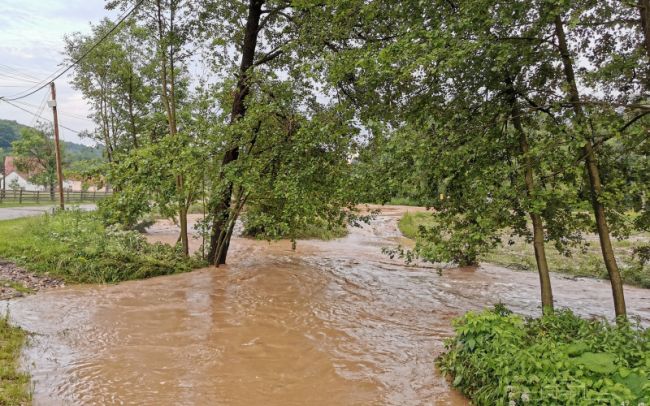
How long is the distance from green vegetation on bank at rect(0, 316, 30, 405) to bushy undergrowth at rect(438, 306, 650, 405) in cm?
419

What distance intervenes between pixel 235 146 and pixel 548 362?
7301mm

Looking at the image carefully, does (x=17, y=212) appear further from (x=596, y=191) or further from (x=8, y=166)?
(x=8, y=166)

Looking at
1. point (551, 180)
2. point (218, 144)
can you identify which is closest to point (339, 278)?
point (218, 144)

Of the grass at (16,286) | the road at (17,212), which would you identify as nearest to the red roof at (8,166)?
the road at (17,212)

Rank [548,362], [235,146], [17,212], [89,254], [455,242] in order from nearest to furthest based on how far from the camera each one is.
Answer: [548,362]
[455,242]
[235,146]
[89,254]
[17,212]

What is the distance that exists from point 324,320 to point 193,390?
10.2 feet

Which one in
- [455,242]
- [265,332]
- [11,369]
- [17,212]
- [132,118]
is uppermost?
[132,118]

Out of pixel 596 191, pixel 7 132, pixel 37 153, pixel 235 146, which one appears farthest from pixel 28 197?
pixel 7 132

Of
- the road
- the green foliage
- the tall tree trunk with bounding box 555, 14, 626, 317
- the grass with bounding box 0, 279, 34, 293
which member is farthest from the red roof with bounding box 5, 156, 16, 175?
the tall tree trunk with bounding box 555, 14, 626, 317

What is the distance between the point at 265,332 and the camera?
6.54 m

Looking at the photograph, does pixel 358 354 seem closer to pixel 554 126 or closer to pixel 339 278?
pixel 554 126

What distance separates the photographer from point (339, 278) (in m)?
10.8

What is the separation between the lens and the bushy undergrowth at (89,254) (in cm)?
956

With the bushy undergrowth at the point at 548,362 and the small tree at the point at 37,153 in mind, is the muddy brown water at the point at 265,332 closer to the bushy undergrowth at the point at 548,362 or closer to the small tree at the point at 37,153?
the bushy undergrowth at the point at 548,362
